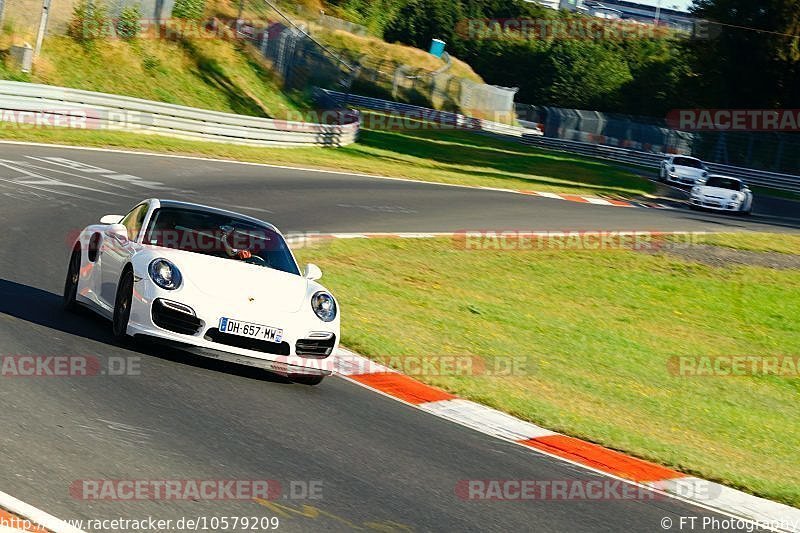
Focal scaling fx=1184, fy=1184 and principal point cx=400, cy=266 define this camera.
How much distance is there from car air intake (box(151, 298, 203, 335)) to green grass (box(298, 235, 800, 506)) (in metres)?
2.74

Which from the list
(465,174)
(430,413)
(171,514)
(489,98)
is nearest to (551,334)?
(430,413)

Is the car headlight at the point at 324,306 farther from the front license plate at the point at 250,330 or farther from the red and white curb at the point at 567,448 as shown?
the red and white curb at the point at 567,448

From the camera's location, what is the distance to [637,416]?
11.0 m

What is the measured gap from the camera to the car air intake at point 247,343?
8656 mm

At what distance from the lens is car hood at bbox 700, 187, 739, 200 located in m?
34.8

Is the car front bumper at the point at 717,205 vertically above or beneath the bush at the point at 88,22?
beneath

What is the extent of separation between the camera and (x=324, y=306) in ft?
30.7

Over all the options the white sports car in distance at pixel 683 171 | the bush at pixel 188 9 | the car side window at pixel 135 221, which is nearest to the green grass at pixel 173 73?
the bush at pixel 188 9

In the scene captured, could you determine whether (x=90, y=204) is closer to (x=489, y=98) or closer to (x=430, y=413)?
(x=430, y=413)

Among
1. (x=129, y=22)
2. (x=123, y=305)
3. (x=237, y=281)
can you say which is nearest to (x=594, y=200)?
(x=129, y=22)

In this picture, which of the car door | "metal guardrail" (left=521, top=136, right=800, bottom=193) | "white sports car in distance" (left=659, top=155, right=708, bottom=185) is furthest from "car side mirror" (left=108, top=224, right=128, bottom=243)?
"metal guardrail" (left=521, top=136, right=800, bottom=193)

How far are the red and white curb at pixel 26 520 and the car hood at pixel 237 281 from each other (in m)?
3.44

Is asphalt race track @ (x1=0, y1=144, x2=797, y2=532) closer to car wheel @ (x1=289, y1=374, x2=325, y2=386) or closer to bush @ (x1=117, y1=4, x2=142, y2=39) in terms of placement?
car wheel @ (x1=289, y1=374, x2=325, y2=386)

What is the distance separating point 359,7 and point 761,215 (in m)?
59.8
